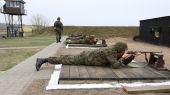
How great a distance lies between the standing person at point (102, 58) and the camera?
1007 cm

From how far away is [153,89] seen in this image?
7.60 m

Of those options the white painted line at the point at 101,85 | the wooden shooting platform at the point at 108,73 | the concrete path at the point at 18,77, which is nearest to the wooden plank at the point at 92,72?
the wooden shooting platform at the point at 108,73

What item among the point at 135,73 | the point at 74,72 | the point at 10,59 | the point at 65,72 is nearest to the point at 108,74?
the point at 135,73

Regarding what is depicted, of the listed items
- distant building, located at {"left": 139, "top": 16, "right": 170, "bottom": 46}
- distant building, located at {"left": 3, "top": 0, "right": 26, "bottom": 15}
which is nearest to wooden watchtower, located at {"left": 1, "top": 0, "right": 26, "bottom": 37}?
distant building, located at {"left": 3, "top": 0, "right": 26, "bottom": 15}

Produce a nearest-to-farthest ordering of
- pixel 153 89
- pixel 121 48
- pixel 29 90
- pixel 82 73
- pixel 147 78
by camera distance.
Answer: pixel 153 89, pixel 29 90, pixel 147 78, pixel 82 73, pixel 121 48

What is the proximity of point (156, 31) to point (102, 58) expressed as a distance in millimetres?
17606

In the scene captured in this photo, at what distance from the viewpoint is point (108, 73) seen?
9.38 metres

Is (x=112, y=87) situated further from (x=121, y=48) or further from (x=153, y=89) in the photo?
(x=121, y=48)

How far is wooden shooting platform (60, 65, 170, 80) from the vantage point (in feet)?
28.7

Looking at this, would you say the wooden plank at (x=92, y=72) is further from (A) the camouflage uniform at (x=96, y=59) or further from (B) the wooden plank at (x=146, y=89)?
(B) the wooden plank at (x=146, y=89)

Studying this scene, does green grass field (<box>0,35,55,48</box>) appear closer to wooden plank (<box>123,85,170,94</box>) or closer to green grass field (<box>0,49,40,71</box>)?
green grass field (<box>0,49,40,71</box>)

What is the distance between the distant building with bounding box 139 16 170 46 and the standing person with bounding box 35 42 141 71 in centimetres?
1347

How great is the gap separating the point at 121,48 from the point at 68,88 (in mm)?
2600

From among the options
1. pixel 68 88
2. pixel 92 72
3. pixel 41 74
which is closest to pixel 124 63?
pixel 92 72
